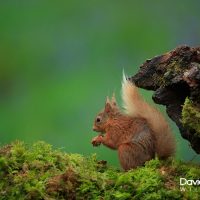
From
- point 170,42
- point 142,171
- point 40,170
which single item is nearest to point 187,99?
point 142,171

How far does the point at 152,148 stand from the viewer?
396 centimetres

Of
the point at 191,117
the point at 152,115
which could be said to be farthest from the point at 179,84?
the point at 152,115

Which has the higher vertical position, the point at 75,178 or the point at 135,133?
the point at 135,133

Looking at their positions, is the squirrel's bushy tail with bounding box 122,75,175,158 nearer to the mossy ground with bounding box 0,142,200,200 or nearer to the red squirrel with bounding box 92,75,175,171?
the red squirrel with bounding box 92,75,175,171

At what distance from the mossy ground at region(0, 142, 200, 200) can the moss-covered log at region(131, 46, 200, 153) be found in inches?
11.2

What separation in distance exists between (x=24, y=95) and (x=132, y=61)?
113cm

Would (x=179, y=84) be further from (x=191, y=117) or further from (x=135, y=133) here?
(x=135, y=133)

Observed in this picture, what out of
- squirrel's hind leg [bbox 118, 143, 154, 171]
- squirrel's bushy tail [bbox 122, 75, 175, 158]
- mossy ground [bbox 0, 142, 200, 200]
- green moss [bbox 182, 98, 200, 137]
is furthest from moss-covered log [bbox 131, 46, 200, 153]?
squirrel's hind leg [bbox 118, 143, 154, 171]

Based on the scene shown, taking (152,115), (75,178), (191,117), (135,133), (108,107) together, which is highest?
(108,107)

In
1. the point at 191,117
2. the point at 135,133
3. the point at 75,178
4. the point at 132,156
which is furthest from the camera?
the point at 135,133

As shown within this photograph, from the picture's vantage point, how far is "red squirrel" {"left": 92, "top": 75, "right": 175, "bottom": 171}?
12.9 feet

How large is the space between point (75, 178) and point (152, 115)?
1.01 meters

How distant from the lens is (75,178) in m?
3.20

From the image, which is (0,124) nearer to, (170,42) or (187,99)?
(170,42)
